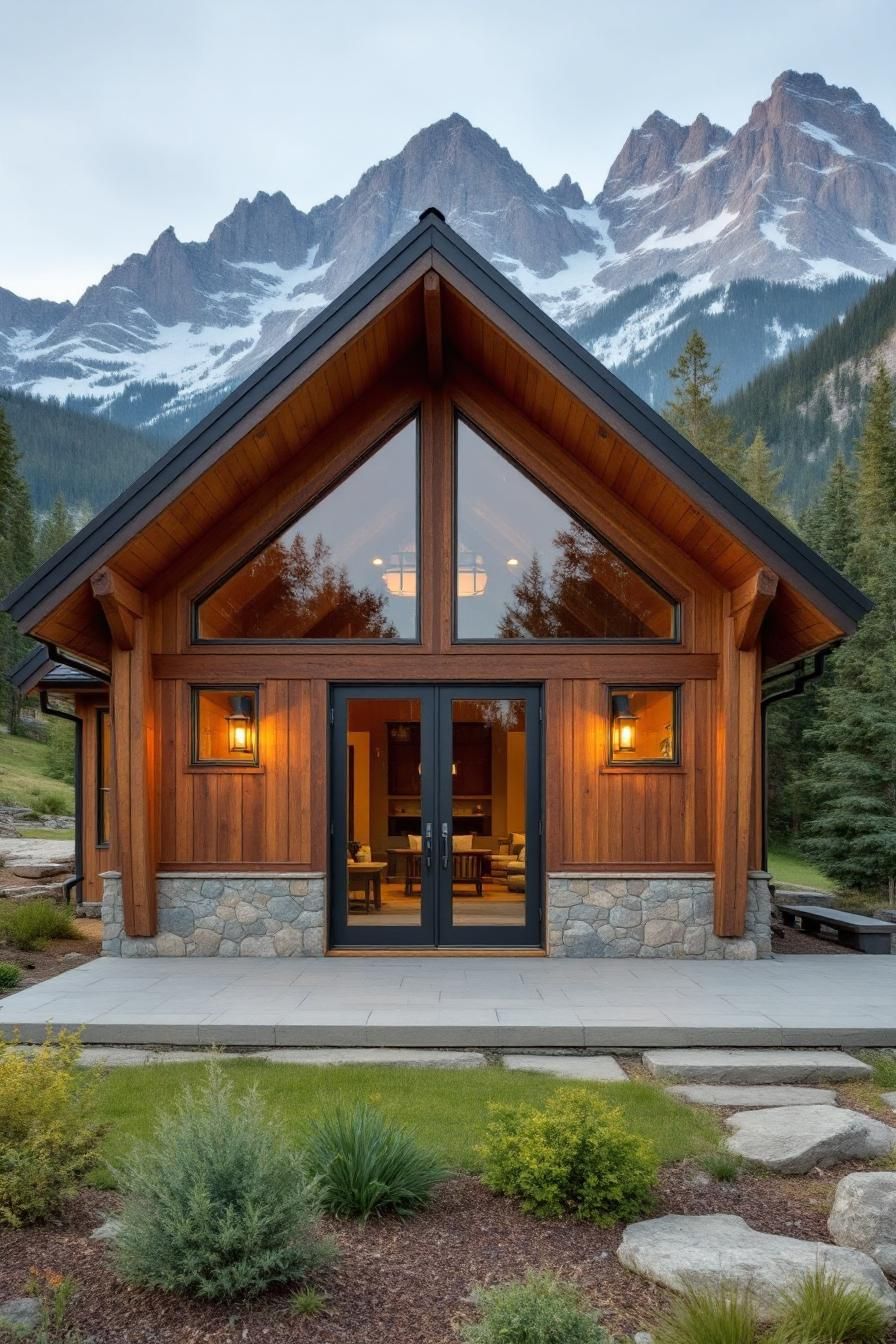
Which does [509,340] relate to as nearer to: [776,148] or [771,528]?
[771,528]

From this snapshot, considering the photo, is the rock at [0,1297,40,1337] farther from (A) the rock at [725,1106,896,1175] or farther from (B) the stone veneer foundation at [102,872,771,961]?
(B) the stone veneer foundation at [102,872,771,961]

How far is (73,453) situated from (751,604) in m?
106

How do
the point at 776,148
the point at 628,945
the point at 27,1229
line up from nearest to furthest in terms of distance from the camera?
the point at 27,1229 → the point at 628,945 → the point at 776,148

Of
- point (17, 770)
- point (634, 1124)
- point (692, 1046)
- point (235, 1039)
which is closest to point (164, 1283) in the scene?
point (634, 1124)

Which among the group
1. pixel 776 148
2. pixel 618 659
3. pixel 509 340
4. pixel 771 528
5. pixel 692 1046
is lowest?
pixel 692 1046

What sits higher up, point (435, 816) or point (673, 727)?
point (673, 727)

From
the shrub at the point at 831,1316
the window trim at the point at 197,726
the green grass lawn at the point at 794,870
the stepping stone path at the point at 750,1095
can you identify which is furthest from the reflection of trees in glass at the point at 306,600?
the green grass lawn at the point at 794,870

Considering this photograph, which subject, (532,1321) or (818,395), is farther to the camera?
(818,395)

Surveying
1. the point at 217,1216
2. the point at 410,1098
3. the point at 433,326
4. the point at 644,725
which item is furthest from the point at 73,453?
the point at 217,1216

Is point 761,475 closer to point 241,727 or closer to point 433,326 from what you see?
point 433,326

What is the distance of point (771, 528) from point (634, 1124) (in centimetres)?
502

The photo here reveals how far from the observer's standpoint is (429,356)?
9.51 meters

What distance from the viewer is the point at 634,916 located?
31.1 feet

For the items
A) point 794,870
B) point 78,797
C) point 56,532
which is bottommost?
point 794,870
